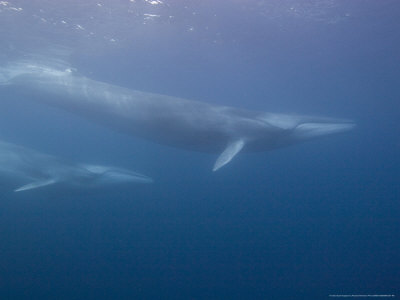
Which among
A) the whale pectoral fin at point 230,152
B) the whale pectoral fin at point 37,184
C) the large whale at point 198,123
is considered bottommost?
the whale pectoral fin at point 37,184

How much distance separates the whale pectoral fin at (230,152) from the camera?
10.9 m

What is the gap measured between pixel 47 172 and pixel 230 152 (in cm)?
712

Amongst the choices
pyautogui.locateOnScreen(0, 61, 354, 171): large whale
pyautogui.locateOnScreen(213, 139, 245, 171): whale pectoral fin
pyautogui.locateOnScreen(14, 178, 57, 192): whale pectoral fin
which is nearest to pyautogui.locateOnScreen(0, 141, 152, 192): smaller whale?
pyautogui.locateOnScreen(14, 178, 57, 192): whale pectoral fin

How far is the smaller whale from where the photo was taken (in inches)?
551

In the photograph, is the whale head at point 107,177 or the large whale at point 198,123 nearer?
the large whale at point 198,123

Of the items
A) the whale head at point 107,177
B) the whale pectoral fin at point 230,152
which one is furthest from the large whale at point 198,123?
the whale head at point 107,177

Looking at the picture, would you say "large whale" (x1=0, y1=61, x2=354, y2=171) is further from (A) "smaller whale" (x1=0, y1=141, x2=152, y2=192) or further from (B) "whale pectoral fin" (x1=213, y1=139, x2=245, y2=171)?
(A) "smaller whale" (x1=0, y1=141, x2=152, y2=192)

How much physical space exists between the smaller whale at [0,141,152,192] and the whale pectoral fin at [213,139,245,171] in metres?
4.52

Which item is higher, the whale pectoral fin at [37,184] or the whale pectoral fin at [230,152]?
the whale pectoral fin at [230,152]

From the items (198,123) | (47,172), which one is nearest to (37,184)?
(47,172)

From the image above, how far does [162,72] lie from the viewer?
3253cm

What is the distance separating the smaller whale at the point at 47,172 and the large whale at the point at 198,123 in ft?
6.62

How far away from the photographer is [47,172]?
14258mm

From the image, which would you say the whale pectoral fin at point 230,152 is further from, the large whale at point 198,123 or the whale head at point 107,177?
the whale head at point 107,177
